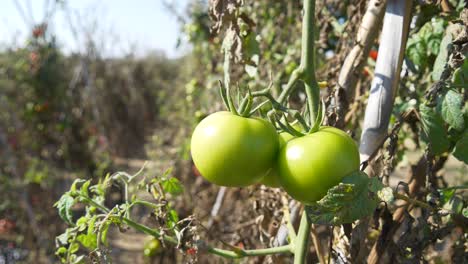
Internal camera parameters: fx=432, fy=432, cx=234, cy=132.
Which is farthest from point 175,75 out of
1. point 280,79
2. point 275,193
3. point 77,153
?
point 275,193

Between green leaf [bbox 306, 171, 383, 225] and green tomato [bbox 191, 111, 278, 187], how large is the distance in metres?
0.10

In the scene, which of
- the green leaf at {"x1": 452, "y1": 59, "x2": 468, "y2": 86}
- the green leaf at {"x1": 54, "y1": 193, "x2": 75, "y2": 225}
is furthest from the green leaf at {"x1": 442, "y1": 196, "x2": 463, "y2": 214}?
the green leaf at {"x1": 54, "y1": 193, "x2": 75, "y2": 225}

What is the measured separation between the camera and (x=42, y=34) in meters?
4.75

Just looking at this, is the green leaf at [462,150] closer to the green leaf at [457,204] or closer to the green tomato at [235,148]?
the green leaf at [457,204]

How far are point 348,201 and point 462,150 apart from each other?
27 cm

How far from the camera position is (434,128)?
0.75 metres

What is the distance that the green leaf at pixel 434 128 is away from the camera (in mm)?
743

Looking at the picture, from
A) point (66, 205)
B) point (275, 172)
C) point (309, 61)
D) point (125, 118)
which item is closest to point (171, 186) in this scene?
point (66, 205)

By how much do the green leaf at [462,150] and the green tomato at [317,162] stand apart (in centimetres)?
23

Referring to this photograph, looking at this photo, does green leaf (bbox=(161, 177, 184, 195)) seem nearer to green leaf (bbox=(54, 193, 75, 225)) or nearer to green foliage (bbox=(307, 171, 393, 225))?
green leaf (bbox=(54, 193, 75, 225))

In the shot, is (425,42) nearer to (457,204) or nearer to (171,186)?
(457,204)

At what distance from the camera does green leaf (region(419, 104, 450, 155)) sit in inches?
29.3

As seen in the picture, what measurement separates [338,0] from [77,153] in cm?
502

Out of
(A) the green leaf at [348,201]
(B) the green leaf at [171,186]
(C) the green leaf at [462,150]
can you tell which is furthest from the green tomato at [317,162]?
(B) the green leaf at [171,186]
